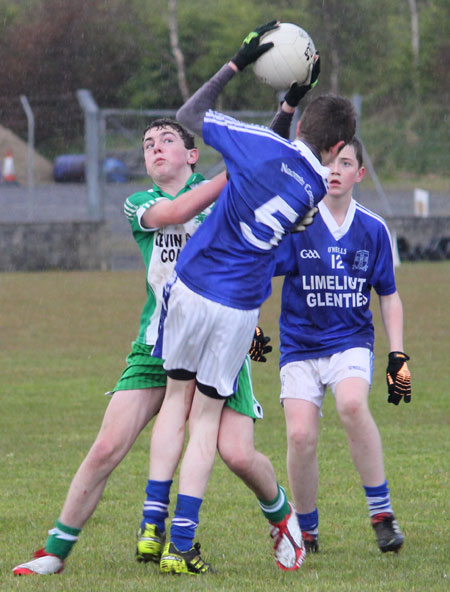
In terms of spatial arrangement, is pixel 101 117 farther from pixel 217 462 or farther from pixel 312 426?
pixel 312 426

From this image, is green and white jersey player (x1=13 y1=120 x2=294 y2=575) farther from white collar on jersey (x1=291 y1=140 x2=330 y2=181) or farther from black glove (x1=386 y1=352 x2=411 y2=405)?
black glove (x1=386 y1=352 x2=411 y2=405)

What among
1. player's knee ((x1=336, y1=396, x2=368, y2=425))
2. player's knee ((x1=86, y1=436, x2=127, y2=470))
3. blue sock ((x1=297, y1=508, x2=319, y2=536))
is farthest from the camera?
blue sock ((x1=297, y1=508, x2=319, y2=536))

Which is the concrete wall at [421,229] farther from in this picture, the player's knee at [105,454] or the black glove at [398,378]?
the player's knee at [105,454]

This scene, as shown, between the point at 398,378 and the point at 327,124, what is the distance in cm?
124

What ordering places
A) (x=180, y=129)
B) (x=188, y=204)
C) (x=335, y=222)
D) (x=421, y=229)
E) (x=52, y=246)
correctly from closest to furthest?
(x=188, y=204), (x=180, y=129), (x=335, y=222), (x=52, y=246), (x=421, y=229)

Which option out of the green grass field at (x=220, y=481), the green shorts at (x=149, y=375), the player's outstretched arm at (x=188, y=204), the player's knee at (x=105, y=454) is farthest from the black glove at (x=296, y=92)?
the green grass field at (x=220, y=481)

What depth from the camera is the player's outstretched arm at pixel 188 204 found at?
4.22m

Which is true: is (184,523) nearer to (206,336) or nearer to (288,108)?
(206,336)

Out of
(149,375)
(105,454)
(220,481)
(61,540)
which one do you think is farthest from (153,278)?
(220,481)

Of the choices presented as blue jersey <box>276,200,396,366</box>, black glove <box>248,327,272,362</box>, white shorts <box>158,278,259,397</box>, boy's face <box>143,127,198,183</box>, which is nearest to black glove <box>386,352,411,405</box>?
blue jersey <box>276,200,396,366</box>

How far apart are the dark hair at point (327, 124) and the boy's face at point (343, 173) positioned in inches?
23.5

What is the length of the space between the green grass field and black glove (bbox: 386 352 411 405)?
687 millimetres

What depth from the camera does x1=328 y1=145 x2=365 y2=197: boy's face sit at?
4.98 meters

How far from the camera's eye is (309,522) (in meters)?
4.91
